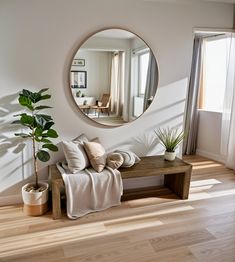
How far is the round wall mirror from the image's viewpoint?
2928mm

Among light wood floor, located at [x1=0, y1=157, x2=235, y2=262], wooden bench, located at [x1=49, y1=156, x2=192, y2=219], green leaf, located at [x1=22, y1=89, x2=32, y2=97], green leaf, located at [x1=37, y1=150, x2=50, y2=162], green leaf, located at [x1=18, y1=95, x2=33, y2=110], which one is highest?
green leaf, located at [x1=22, y1=89, x2=32, y2=97]

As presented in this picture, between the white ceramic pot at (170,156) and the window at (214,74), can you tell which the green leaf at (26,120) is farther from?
the window at (214,74)

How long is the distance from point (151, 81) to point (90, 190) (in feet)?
5.11

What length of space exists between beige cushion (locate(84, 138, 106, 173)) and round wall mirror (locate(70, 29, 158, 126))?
385mm

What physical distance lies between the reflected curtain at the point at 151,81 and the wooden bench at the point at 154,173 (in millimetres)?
735

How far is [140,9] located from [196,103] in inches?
91.8

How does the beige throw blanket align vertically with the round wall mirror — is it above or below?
below

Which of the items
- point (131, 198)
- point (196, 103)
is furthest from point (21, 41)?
point (196, 103)

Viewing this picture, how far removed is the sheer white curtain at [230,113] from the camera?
12.8 ft

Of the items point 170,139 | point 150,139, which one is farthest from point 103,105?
point 170,139

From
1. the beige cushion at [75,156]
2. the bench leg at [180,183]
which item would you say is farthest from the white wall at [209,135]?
the beige cushion at [75,156]

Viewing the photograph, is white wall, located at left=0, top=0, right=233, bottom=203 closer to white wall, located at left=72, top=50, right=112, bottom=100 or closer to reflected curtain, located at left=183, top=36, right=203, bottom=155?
white wall, located at left=72, top=50, right=112, bottom=100

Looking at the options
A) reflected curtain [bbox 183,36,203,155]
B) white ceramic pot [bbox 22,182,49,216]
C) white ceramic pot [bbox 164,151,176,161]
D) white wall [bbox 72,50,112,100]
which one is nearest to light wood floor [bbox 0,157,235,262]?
white ceramic pot [bbox 22,182,49,216]

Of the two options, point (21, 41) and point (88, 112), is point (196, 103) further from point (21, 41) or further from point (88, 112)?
point (21, 41)
